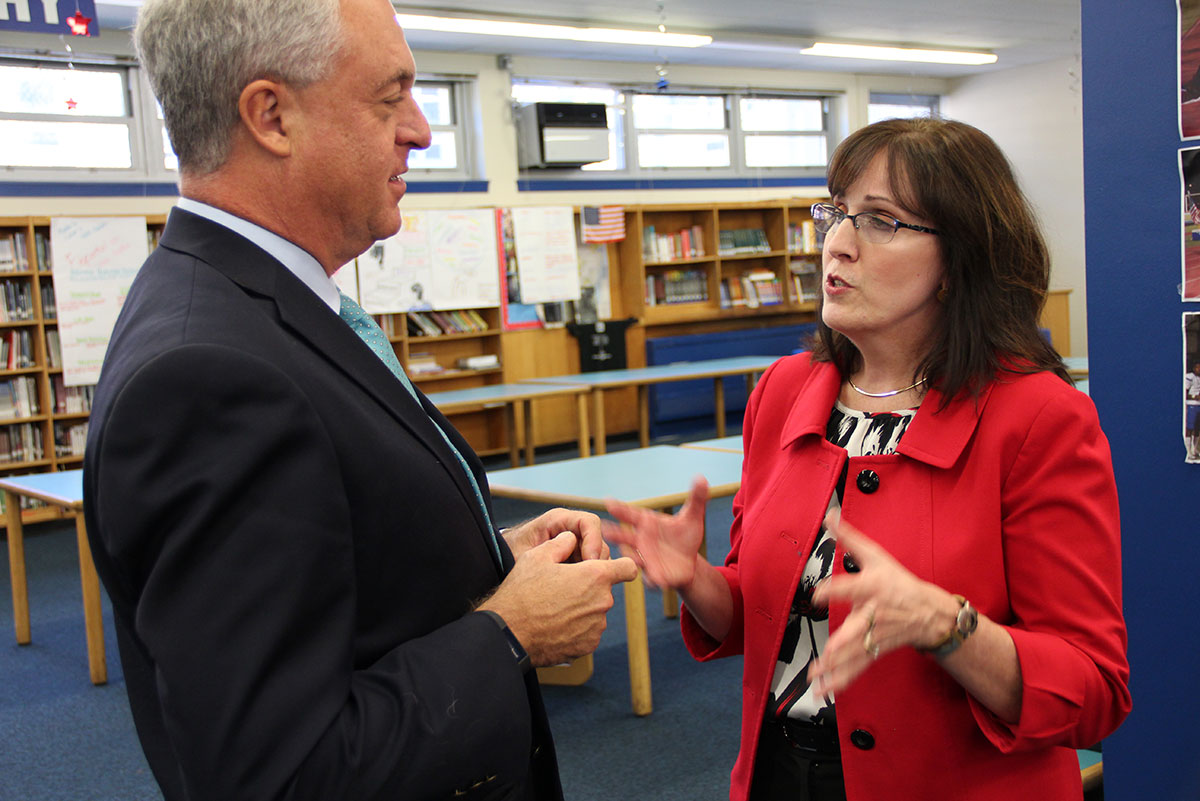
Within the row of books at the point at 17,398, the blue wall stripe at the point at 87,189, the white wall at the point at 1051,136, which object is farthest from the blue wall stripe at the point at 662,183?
the row of books at the point at 17,398

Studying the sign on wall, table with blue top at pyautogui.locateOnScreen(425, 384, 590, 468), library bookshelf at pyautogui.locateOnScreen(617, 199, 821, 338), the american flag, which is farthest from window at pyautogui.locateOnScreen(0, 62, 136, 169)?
library bookshelf at pyautogui.locateOnScreen(617, 199, 821, 338)

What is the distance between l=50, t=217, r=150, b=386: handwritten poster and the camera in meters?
7.24

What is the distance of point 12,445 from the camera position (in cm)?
728

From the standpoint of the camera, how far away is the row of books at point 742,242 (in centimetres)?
1066

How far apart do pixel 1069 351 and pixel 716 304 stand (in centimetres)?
404

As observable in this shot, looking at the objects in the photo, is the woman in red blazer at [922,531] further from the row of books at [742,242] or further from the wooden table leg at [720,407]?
the row of books at [742,242]

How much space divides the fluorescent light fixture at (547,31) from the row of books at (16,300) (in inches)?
136

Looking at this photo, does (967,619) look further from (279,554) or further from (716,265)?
(716,265)

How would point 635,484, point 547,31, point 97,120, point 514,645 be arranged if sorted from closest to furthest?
point 514,645, point 635,484, point 97,120, point 547,31

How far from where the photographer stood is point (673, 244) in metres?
10.4

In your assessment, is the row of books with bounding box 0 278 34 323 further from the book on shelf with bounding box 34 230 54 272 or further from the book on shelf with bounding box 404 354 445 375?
the book on shelf with bounding box 404 354 445 375

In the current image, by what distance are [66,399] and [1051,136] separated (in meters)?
10.8

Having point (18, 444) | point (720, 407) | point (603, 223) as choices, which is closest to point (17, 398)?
point (18, 444)

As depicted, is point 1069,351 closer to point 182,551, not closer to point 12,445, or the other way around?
point 12,445
